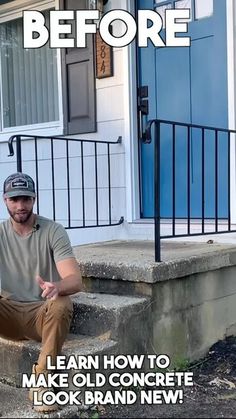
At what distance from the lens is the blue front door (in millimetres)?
4438

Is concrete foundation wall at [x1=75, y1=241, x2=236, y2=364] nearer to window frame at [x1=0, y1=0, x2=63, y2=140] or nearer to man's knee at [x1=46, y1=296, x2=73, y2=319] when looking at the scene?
man's knee at [x1=46, y1=296, x2=73, y2=319]

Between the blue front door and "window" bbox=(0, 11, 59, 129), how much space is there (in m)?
1.20

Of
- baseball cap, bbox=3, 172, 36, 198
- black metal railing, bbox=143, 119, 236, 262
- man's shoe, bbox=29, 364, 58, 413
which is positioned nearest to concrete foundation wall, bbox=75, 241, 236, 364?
black metal railing, bbox=143, 119, 236, 262

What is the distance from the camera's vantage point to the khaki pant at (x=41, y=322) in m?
2.94

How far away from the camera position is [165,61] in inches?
187

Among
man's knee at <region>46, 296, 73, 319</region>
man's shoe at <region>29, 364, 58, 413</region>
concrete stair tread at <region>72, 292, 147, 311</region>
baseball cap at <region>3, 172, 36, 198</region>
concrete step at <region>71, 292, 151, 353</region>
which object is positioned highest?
baseball cap at <region>3, 172, 36, 198</region>

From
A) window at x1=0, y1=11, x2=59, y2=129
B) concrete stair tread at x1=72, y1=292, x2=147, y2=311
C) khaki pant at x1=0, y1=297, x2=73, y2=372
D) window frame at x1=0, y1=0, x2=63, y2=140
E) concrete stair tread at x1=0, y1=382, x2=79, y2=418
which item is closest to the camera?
concrete stair tread at x1=0, y1=382, x2=79, y2=418

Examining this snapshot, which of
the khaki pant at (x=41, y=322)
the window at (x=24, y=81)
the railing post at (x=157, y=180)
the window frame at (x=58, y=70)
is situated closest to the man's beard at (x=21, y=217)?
the khaki pant at (x=41, y=322)

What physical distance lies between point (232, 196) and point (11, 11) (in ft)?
10.3

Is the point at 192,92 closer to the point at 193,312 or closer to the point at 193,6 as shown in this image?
the point at 193,6

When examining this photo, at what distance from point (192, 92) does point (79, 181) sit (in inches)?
52.3

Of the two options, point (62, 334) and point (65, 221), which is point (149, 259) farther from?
point (65, 221)

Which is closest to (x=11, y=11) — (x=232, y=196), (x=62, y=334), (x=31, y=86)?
(x=31, y=86)

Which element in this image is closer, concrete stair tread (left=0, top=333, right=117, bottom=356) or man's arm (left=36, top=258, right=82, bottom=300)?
man's arm (left=36, top=258, right=82, bottom=300)
